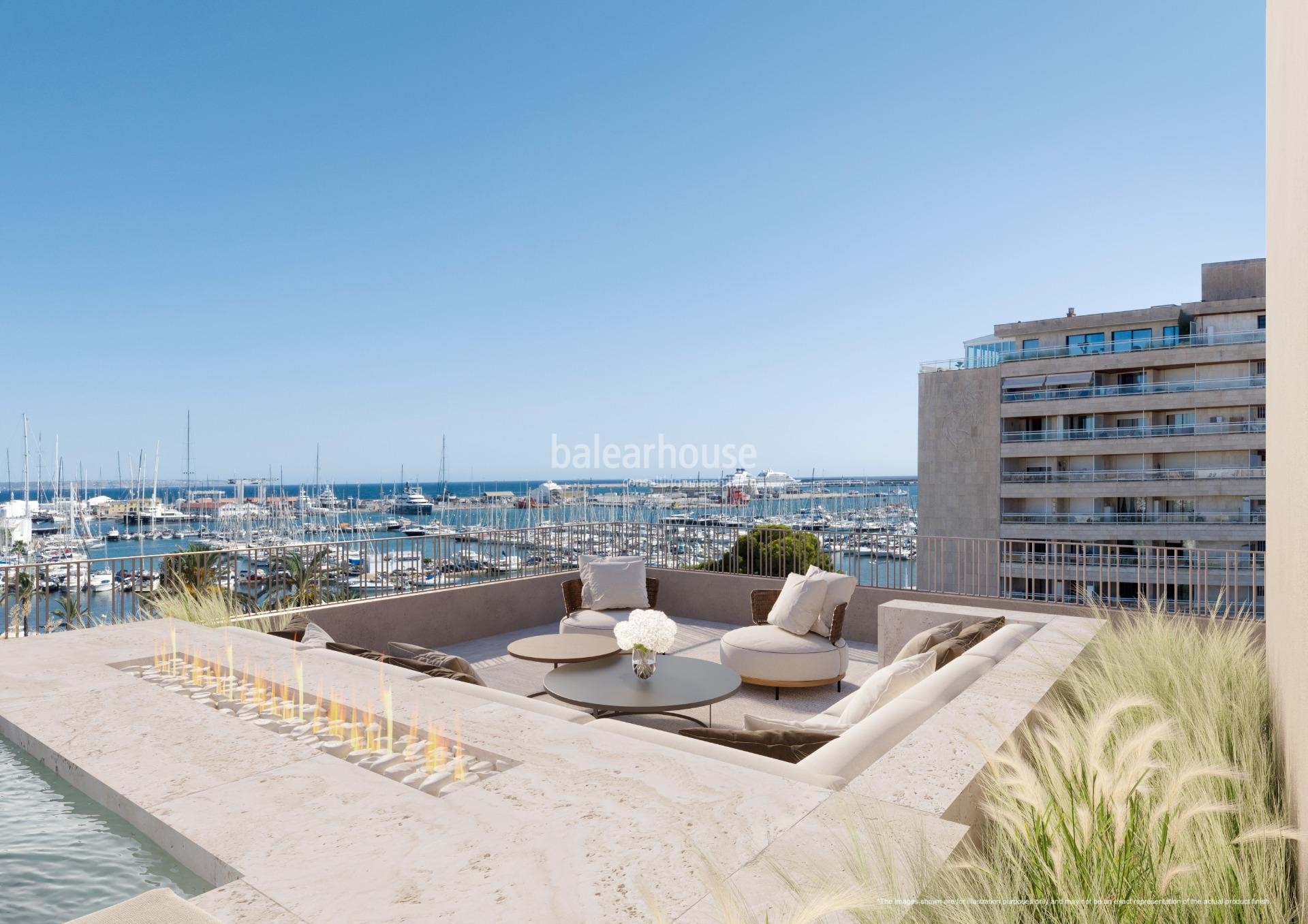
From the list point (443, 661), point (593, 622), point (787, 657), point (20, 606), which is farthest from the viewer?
point (593, 622)

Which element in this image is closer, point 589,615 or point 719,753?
point 719,753

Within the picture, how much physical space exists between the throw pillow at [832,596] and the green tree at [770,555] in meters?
1.69

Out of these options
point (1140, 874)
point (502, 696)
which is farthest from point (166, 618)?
point (1140, 874)

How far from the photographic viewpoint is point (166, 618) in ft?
15.9

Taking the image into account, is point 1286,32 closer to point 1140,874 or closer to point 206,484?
point 1140,874

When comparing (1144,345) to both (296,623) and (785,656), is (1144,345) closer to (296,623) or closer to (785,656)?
(785,656)

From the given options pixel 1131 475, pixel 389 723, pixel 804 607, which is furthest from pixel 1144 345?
pixel 389 723

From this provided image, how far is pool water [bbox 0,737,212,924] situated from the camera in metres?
1.64

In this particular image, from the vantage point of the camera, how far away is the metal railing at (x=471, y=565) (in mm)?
5844

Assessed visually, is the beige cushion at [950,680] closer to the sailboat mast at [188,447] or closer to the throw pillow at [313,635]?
the throw pillow at [313,635]

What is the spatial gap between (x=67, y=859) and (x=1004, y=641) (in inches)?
169

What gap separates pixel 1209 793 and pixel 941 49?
11792 mm

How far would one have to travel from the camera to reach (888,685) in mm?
3277

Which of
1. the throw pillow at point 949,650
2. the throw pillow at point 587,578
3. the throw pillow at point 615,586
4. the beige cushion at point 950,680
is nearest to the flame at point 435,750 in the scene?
the beige cushion at point 950,680
